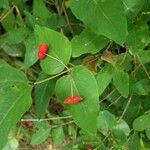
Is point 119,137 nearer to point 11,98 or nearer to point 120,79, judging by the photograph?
point 120,79

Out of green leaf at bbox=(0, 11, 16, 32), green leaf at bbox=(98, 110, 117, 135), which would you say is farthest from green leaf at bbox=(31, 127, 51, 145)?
green leaf at bbox=(0, 11, 16, 32)

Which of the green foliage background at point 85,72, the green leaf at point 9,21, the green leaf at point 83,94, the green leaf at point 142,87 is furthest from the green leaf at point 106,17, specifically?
the green leaf at point 9,21

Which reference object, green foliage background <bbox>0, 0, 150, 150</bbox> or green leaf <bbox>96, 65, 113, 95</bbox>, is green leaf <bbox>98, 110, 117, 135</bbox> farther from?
green leaf <bbox>96, 65, 113, 95</bbox>

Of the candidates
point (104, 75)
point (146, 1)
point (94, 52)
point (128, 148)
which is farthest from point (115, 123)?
point (146, 1)

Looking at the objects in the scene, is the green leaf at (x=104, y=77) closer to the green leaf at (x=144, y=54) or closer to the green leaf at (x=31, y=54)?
the green leaf at (x=144, y=54)

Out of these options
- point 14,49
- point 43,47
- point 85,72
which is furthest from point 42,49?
point 14,49
